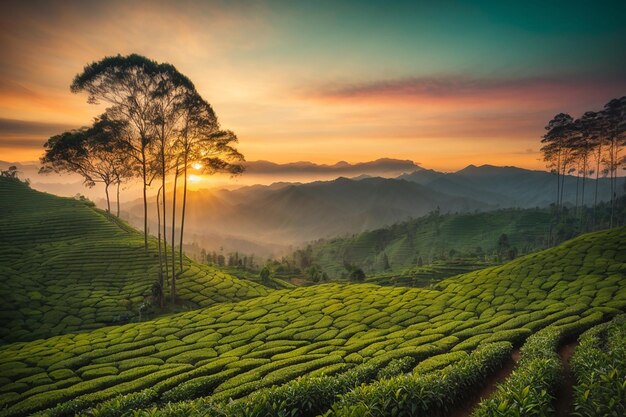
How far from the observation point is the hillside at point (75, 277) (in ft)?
108

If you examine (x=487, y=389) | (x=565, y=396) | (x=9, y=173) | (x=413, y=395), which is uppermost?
(x=9, y=173)

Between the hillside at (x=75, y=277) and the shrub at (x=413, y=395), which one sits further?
the hillside at (x=75, y=277)

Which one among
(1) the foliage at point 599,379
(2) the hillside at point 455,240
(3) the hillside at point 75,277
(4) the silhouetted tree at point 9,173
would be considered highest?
(4) the silhouetted tree at point 9,173

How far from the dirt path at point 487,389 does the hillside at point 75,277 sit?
31122 mm

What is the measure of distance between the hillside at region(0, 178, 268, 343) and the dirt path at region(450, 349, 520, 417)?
102 feet

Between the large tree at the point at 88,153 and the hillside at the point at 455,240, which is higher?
the large tree at the point at 88,153

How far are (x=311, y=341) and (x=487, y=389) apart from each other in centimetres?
1298

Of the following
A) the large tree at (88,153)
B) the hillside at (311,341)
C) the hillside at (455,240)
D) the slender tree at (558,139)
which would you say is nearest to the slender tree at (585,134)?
the slender tree at (558,139)

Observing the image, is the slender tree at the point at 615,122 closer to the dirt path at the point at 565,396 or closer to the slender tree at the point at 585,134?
the slender tree at the point at 585,134

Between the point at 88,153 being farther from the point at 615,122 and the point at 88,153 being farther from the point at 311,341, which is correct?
the point at 615,122

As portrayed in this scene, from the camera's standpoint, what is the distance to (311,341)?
26000 mm

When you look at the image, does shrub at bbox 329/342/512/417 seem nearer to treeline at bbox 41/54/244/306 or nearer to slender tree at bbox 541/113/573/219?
treeline at bbox 41/54/244/306

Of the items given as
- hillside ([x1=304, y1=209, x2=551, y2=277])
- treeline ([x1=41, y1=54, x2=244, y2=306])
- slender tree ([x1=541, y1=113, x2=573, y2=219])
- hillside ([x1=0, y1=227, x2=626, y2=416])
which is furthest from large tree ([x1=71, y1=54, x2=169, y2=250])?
hillside ([x1=304, y1=209, x2=551, y2=277])

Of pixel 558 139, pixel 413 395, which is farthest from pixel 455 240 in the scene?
pixel 413 395
